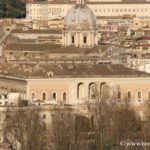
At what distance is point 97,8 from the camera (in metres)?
117

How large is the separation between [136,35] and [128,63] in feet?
78.4

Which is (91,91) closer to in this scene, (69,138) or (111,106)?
(111,106)

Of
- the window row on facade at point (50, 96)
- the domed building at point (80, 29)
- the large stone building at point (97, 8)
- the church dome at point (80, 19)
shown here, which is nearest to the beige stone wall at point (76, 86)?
the window row on facade at point (50, 96)

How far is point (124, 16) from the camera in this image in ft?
373

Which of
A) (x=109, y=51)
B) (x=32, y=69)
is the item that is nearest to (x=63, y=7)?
(x=109, y=51)

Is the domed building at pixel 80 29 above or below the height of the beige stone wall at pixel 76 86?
above

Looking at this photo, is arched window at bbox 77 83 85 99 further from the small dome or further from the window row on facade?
the small dome

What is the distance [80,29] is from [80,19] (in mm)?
751

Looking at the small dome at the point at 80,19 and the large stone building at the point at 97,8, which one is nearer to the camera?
the small dome at the point at 80,19

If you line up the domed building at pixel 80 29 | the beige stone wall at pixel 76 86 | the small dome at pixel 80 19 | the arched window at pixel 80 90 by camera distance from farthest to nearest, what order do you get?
the small dome at pixel 80 19, the domed building at pixel 80 29, the arched window at pixel 80 90, the beige stone wall at pixel 76 86

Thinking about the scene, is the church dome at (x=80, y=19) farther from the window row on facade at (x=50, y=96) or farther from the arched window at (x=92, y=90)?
the window row on facade at (x=50, y=96)

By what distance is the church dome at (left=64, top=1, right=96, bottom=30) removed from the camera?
76.8m

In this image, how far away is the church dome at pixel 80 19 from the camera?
76.8 m

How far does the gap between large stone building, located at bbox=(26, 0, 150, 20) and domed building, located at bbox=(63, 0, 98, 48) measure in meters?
37.6
